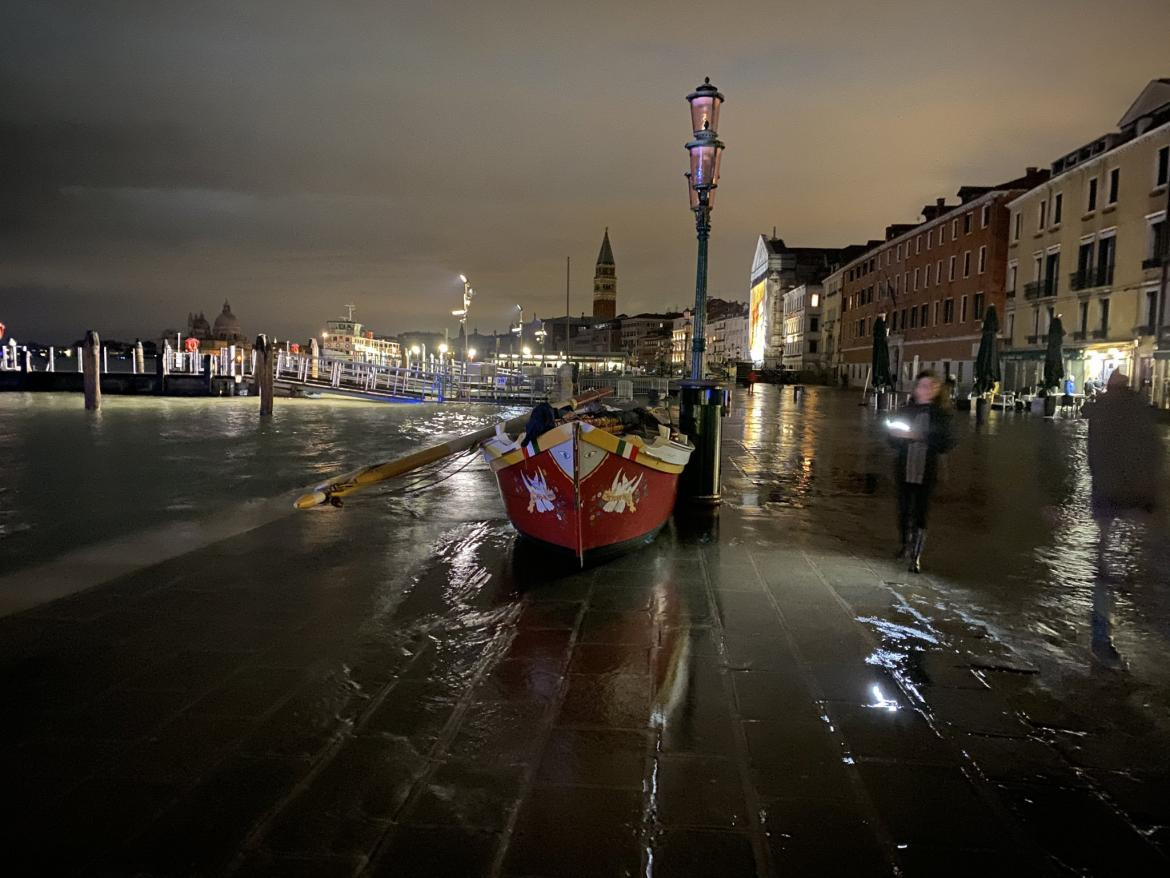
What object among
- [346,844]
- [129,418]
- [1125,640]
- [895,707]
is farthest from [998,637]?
[129,418]

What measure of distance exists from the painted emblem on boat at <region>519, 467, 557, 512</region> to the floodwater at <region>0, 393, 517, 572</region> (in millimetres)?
3800

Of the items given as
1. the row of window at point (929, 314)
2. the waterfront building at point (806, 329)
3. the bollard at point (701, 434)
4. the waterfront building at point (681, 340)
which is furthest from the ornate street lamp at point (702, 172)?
the waterfront building at point (681, 340)

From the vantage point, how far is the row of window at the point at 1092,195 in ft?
103

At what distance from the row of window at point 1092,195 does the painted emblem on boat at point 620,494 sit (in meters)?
35.6

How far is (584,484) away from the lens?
6.11 metres

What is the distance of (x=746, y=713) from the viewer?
375cm

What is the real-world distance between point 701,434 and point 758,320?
109m

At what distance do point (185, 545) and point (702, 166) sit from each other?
7.09m

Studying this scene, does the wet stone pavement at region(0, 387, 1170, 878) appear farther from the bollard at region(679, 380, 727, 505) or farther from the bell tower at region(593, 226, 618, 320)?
the bell tower at region(593, 226, 618, 320)

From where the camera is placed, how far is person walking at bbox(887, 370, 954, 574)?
653cm

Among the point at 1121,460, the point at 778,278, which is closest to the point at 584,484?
the point at 1121,460

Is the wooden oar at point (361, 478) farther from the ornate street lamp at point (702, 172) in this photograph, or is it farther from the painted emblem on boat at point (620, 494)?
the ornate street lamp at point (702, 172)

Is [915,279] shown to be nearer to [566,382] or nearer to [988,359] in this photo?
[988,359]

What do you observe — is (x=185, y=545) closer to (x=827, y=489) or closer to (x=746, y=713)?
(x=746, y=713)
